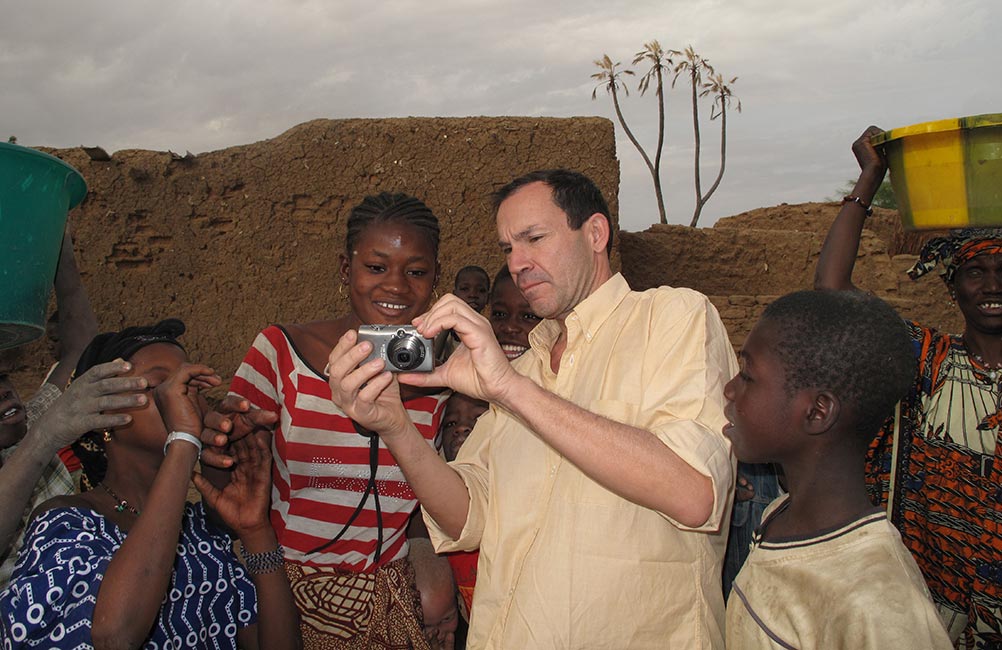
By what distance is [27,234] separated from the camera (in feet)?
6.29

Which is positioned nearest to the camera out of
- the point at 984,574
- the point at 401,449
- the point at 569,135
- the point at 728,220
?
the point at 401,449

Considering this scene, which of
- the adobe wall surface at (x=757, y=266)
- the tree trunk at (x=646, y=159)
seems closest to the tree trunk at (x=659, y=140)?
the tree trunk at (x=646, y=159)

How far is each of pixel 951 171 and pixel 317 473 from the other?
193 cm

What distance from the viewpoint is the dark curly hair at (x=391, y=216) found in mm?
2281

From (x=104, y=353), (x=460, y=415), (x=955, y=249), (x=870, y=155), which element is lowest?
(x=460, y=415)

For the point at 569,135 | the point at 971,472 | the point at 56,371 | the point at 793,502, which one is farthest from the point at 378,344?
the point at 569,135

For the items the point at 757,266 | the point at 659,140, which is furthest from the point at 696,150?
the point at 757,266

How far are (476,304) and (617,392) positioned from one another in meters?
2.86

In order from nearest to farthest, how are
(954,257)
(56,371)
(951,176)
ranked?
(951,176)
(954,257)
(56,371)

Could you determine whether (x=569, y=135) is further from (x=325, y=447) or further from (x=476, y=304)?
(x=325, y=447)

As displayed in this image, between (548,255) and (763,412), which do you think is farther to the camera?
(548,255)

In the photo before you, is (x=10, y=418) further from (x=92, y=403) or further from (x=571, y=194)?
(x=571, y=194)

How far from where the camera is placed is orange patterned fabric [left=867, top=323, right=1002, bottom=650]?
214cm

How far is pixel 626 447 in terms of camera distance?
4.68 ft
